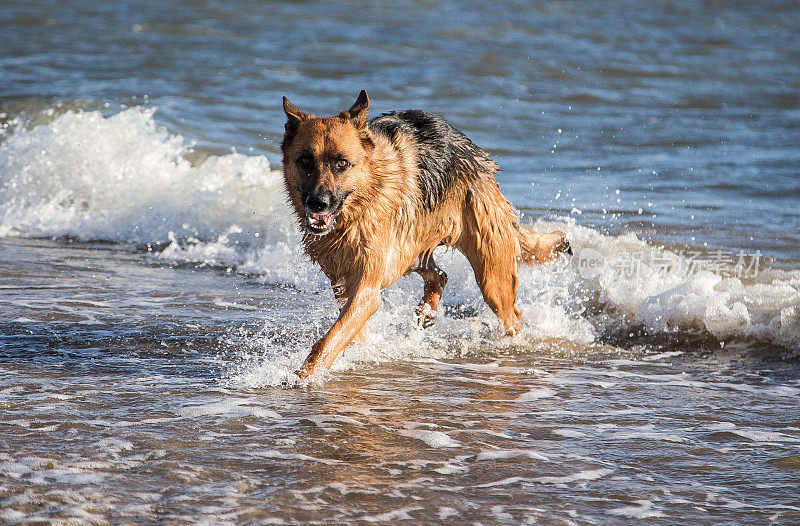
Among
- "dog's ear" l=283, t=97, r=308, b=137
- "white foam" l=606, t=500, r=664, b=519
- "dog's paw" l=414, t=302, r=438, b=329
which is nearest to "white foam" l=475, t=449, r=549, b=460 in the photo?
"white foam" l=606, t=500, r=664, b=519

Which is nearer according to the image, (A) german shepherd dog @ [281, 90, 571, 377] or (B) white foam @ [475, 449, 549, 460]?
(B) white foam @ [475, 449, 549, 460]

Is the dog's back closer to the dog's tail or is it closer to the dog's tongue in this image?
the dog's tail

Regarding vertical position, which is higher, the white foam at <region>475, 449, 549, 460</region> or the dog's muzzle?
the dog's muzzle

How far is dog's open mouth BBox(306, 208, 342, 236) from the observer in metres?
5.29

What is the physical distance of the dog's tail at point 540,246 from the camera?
7027 millimetres

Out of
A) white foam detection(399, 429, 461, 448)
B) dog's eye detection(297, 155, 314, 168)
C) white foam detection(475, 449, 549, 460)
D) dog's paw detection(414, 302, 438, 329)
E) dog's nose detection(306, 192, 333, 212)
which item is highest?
dog's eye detection(297, 155, 314, 168)

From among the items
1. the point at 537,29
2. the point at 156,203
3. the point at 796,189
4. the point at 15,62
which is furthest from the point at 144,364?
the point at 537,29

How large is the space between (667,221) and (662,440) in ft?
20.2

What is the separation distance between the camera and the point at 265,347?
21.2ft

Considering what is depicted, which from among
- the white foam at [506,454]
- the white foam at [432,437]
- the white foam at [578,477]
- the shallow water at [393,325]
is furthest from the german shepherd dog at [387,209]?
the white foam at [578,477]

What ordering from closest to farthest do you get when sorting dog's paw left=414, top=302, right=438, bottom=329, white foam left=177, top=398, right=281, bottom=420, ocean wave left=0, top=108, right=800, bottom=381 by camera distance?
white foam left=177, top=398, right=281, bottom=420 → dog's paw left=414, top=302, right=438, bottom=329 → ocean wave left=0, top=108, right=800, bottom=381

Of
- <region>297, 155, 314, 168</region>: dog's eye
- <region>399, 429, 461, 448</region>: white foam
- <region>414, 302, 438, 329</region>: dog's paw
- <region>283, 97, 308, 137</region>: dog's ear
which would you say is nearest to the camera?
<region>399, 429, 461, 448</region>: white foam

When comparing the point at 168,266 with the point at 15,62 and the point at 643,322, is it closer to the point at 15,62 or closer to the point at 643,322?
the point at 643,322

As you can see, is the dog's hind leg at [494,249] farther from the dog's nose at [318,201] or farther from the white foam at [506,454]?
the white foam at [506,454]
